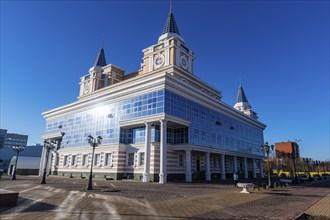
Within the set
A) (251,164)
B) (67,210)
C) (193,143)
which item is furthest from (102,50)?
(67,210)

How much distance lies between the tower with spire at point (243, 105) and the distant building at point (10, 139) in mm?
136129

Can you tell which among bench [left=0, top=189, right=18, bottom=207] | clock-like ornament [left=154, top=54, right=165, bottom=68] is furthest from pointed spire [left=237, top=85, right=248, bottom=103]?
bench [left=0, top=189, right=18, bottom=207]

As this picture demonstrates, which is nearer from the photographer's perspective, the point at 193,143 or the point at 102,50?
the point at 193,143

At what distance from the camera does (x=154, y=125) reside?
116 feet

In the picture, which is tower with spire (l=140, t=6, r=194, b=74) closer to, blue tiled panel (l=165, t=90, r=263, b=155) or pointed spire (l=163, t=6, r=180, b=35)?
pointed spire (l=163, t=6, r=180, b=35)

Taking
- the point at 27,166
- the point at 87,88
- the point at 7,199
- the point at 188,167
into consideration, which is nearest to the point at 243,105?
the point at 188,167

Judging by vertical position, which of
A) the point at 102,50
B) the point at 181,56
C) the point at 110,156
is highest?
the point at 102,50

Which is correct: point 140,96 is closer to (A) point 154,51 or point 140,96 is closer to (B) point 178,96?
(B) point 178,96

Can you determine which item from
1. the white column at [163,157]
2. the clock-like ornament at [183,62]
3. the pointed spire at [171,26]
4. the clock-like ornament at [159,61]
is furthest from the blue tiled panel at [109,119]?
the pointed spire at [171,26]

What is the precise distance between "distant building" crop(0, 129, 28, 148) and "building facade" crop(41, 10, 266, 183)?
111648 mm

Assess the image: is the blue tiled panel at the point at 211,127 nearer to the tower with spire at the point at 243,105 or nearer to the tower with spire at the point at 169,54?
the tower with spire at the point at 169,54

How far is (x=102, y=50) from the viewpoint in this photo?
62719 millimetres

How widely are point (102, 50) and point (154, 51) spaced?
2220 centimetres

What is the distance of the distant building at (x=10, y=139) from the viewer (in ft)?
468
